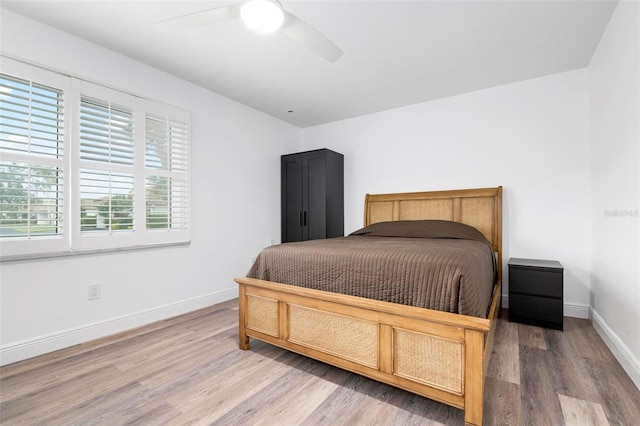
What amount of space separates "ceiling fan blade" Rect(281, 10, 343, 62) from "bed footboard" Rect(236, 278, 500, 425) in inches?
58.5

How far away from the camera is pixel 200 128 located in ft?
10.6

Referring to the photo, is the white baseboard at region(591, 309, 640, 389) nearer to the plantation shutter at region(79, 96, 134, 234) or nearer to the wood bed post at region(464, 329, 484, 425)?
the wood bed post at region(464, 329, 484, 425)

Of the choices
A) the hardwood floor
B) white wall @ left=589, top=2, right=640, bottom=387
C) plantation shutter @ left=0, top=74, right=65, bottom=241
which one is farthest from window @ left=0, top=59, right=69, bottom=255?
white wall @ left=589, top=2, right=640, bottom=387

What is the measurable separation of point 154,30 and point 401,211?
305 centimetres

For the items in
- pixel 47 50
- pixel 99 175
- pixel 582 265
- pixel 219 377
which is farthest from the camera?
pixel 582 265

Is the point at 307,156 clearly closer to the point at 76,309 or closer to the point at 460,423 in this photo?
the point at 76,309

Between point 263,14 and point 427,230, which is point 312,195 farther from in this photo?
point 263,14

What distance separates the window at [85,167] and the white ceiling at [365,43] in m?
0.50

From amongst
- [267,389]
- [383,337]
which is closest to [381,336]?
[383,337]

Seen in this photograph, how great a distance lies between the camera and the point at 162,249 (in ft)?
9.45

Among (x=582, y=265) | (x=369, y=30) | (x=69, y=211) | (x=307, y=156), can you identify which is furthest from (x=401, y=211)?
(x=69, y=211)

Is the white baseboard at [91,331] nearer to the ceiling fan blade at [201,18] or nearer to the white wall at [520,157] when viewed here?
the ceiling fan blade at [201,18]

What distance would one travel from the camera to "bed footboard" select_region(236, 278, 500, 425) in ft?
4.39

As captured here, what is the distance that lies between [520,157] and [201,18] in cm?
317
